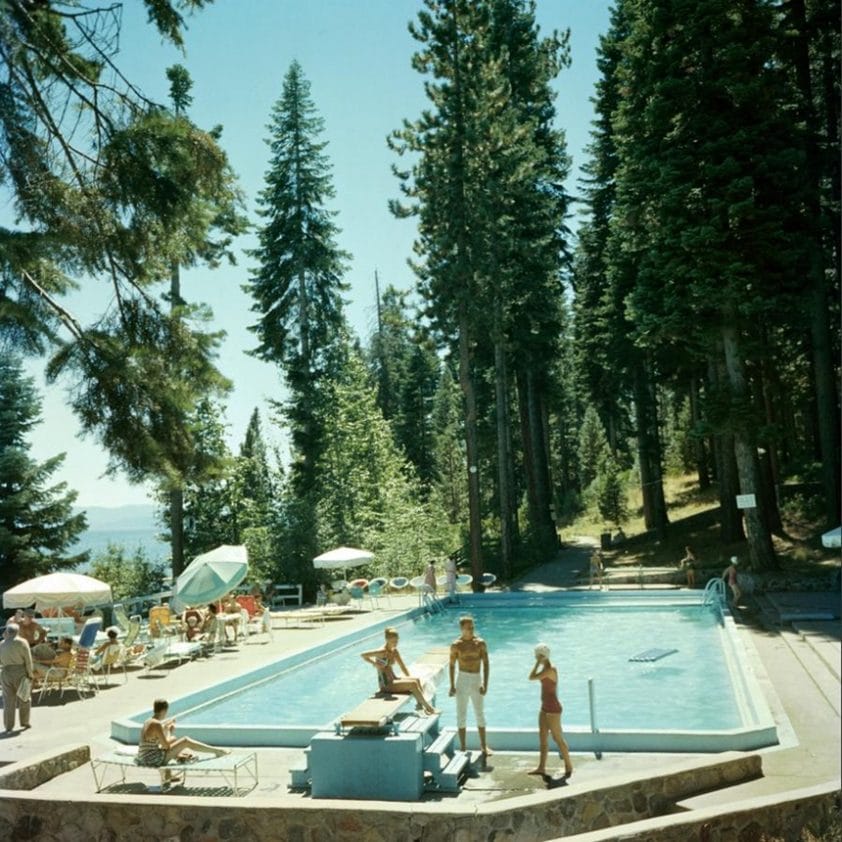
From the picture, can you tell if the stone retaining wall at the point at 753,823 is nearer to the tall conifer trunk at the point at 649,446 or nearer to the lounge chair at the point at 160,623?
the lounge chair at the point at 160,623

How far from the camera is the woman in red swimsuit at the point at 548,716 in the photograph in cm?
782

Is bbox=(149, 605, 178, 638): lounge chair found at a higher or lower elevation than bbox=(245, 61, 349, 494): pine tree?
lower

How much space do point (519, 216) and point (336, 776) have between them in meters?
25.5

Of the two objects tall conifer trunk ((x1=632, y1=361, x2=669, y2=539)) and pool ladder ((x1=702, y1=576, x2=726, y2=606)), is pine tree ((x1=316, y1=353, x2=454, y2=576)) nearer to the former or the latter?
tall conifer trunk ((x1=632, y1=361, x2=669, y2=539))

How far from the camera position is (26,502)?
79.3 ft

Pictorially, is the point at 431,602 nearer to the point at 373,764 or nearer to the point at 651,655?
the point at 651,655

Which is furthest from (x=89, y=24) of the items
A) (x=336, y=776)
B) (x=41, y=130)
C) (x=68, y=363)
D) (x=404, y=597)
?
(x=404, y=597)

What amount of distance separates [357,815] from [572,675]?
8242 millimetres

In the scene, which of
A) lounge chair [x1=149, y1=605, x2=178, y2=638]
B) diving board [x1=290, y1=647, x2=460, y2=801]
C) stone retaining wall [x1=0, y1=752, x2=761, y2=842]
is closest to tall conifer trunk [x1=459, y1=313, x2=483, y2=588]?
lounge chair [x1=149, y1=605, x2=178, y2=638]

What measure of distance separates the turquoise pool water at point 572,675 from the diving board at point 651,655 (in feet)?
0.38

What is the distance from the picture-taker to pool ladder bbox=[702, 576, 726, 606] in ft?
58.9

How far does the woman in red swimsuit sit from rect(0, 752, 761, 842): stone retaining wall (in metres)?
0.80

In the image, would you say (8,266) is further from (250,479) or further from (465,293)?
(250,479)

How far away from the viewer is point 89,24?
29.9 ft
